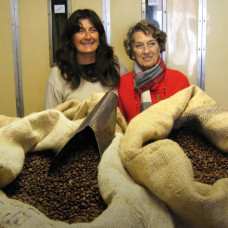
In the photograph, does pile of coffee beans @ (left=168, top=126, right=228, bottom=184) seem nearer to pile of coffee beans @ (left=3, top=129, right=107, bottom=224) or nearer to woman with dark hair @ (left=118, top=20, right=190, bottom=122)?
pile of coffee beans @ (left=3, top=129, right=107, bottom=224)

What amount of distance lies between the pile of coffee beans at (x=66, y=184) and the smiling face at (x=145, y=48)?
1305mm

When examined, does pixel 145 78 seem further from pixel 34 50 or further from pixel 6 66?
pixel 6 66

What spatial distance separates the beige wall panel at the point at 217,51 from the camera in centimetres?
249

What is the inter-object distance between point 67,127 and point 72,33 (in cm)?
138

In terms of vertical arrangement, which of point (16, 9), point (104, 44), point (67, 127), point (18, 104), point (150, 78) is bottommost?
point (18, 104)

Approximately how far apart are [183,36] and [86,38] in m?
1.01

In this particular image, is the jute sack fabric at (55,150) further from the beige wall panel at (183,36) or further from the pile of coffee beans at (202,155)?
the beige wall panel at (183,36)

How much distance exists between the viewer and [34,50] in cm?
263

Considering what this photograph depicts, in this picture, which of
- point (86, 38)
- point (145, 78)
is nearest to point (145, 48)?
point (145, 78)

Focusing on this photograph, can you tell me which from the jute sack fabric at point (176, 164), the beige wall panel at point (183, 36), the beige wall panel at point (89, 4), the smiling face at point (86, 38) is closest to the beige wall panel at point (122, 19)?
the beige wall panel at point (89, 4)

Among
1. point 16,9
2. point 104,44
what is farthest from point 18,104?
point 104,44

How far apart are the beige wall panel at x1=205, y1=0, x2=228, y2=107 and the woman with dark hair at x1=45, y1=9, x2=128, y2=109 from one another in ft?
3.30

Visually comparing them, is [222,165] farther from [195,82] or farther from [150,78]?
[195,82]

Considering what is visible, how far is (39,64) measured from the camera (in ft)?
8.69
